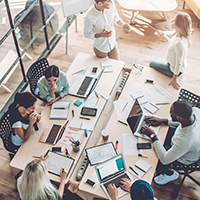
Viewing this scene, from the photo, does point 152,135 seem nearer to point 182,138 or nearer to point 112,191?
point 182,138

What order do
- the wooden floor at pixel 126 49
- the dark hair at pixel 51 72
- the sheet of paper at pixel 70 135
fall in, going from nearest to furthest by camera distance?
the sheet of paper at pixel 70 135, the dark hair at pixel 51 72, the wooden floor at pixel 126 49

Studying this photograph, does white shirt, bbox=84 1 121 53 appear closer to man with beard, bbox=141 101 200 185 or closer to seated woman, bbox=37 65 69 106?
seated woman, bbox=37 65 69 106

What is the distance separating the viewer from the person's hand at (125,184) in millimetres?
2492

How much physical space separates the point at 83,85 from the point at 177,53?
133cm

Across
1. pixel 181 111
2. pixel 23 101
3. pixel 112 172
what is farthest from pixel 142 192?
pixel 23 101

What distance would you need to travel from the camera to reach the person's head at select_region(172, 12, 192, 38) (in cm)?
328

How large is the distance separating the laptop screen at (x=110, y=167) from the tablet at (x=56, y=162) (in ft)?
1.03

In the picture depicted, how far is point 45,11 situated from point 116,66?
6.69 feet

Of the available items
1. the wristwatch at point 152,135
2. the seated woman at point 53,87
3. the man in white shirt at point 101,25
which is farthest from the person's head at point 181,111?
the man in white shirt at point 101,25

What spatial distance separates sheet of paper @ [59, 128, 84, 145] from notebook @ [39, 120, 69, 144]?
1.9 inches

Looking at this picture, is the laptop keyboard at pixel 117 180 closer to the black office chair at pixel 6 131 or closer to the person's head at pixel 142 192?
the person's head at pixel 142 192

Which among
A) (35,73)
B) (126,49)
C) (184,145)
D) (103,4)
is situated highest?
(103,4)

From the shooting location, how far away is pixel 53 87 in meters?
3.22

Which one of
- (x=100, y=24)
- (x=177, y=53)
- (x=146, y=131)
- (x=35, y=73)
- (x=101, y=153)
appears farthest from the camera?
(x=100, y=24)
